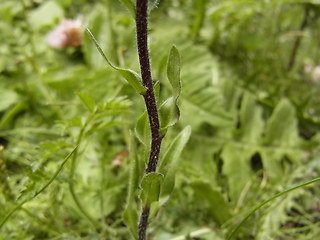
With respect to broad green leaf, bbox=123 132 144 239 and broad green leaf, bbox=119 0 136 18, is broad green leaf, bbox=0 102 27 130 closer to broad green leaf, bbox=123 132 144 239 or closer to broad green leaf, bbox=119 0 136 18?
broad green leaf, bbox=123 132 144 239

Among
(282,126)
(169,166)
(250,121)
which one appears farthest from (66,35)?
(169,166)

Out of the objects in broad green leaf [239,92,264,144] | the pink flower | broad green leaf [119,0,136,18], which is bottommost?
broad green leaf [239,92,264,144]

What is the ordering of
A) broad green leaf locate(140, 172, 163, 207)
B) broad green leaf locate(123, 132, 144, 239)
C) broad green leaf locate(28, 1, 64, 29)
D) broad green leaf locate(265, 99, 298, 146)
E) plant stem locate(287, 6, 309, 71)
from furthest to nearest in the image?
broad green leaf locate(28, 1, 64, 29)
plant stem locate(287, 6, 309, 71)
broad green leaf locate(265, 99, 298, 146)
broad green leaf locate(123, 132, 144, 239)
broad green leaf locate(140, 172, 163, 207)

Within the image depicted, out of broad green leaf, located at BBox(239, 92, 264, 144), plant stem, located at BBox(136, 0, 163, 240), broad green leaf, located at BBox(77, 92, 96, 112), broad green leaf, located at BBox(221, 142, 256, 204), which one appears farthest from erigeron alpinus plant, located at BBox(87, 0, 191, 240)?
broad green leaf, located at BBox(239, 92, 264, 144)

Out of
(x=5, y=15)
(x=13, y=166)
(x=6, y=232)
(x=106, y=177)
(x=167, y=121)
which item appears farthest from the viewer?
(x=5, y=15)

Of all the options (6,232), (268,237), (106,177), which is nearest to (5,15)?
(106,177)

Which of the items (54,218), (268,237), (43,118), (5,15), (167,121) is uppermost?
(5,15)

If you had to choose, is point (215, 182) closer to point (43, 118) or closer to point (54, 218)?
point (54, 218)
